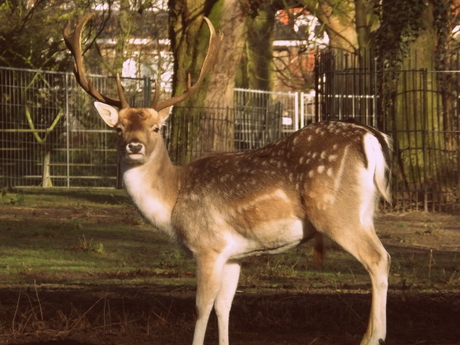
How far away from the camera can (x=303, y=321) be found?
7.04m

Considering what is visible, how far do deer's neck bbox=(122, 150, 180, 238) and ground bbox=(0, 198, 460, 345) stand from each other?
30.4 inches

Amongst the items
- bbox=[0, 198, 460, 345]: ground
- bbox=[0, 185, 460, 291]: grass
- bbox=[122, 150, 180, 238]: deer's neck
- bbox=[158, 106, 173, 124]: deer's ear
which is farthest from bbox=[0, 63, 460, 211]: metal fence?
bbox=[122, 150, 180, 238]: deer's neck

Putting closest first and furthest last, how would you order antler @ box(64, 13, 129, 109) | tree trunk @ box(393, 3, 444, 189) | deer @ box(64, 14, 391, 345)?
deer @ box(64, 14, 391, 345) → antler @ box(64, 13, 129, 109) → tree trunk @ box(393, 3, 444, 189)

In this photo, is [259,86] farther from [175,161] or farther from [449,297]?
[449,297]

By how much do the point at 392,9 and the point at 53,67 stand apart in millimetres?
8639

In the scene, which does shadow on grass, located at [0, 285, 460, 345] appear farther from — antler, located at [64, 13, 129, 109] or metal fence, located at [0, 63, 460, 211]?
metal fence, located at [0, 63, 460, 211]

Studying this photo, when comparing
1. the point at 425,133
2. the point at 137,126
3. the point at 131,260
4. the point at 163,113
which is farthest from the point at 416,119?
the point at 137,126

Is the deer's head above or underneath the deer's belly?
above

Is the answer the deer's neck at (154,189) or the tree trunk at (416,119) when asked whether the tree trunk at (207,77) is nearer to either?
the tree trunk at (416,119)

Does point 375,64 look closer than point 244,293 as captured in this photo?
No

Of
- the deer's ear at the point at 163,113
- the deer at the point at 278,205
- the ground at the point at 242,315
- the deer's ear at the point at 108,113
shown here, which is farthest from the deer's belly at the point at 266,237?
the deer's ear at the point at 108,113

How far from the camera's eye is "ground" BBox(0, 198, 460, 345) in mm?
6434

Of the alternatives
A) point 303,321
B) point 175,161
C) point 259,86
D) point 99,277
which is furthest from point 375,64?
point 259,86

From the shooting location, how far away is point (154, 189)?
6.58 meters
